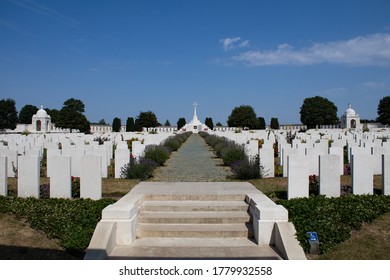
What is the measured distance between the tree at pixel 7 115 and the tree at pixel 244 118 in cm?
4588

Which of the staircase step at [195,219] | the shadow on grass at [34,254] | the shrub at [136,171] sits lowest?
the shadow on grass at [34,254]

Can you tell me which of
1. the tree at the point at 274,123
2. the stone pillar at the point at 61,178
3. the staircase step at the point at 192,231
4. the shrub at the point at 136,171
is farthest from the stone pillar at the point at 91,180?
the tree at the point at 274,123

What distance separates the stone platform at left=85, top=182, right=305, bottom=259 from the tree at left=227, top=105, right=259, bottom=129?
8117 cm

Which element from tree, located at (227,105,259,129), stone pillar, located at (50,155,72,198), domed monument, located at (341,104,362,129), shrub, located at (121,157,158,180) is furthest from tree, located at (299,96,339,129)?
stone pillar, located at (50,155,72,198)

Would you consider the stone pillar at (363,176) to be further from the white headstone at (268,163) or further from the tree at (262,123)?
the tree at (262,123)

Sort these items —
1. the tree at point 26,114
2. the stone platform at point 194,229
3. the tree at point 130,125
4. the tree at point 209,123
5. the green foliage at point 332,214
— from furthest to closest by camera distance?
the tree at point 26,114 < the tree at point 209,123 < the tree at point 130,125 < the green foliage at point 332,214 < the stone platform at point 194,229

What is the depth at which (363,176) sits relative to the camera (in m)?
8.80

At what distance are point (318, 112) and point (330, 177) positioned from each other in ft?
242

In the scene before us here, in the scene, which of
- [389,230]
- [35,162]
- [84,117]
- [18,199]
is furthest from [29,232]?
[84,117]

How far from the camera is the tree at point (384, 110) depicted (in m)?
75.8

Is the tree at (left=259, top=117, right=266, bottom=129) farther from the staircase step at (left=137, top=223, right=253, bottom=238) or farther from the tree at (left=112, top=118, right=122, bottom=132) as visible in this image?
the staircase step at (left=137, top=223, right=253, bottom=238)

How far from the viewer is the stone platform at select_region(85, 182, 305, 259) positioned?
5832mm

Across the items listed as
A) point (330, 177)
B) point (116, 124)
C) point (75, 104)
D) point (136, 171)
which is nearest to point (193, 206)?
point (330, 177)

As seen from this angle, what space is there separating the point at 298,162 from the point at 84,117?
7596 cm
